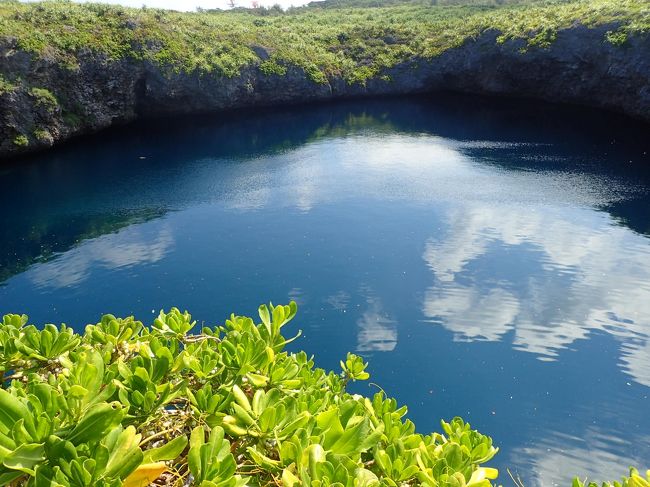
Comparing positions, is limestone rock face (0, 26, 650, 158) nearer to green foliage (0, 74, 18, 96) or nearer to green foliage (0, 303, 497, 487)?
green foliage (0, 74, 18, 96)

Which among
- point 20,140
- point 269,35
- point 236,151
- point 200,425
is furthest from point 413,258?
point 269,35

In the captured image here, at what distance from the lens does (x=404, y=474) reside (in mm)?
1968

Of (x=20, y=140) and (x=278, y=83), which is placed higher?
(x=278, y=83)

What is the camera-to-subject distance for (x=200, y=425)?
2117 millimetres

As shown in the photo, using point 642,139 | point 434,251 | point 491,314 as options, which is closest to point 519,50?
point 642,139

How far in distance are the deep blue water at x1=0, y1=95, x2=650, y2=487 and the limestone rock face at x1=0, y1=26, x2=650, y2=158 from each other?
2.15 metres

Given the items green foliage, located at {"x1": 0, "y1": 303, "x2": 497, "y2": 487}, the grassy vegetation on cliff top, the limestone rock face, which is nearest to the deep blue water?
the limestone rock face

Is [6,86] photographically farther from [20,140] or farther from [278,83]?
[278,83]

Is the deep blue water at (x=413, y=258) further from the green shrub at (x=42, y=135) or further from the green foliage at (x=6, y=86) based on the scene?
the green foliage at (x=6, y=86)

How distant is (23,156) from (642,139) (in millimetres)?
29265

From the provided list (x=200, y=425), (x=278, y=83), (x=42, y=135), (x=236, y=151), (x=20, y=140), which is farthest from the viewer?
(x=278, y=83)

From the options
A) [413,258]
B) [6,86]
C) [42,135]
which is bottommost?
[413,258]

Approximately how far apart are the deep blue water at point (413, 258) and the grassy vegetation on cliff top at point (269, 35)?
19.9 feet

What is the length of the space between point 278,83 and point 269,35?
17.6 ft
